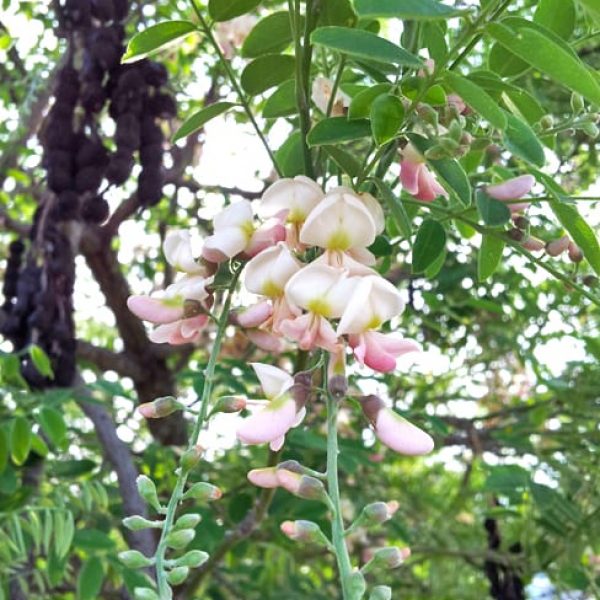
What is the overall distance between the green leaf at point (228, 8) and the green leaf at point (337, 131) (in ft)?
0.42

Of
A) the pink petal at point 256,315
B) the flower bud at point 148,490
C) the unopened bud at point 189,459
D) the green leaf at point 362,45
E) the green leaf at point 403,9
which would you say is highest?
the green leaf at point 403,9

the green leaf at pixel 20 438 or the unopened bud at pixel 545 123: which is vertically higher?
the unopened bud at pixel 545 123

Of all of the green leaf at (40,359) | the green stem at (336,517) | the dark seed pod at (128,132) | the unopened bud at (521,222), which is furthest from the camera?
the green leaf at (40,359)

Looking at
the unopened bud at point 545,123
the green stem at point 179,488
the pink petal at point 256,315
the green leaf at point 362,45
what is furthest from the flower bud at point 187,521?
the unopened bud at point 545,123

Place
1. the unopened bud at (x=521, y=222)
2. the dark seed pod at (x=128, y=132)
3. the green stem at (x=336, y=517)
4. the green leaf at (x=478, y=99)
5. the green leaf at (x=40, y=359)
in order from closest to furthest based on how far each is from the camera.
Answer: the green stem at (x=336, y=517), the green leaf at (x=478, y=99), the unopened bud at (x=521, y=222), the dark seed pod at (x=128, y=132), the green leaf at (x=40, y=359)

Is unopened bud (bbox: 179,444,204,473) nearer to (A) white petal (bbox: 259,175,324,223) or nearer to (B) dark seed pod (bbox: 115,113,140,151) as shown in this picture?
(A) white petal (bbox: 259,175,324,223)

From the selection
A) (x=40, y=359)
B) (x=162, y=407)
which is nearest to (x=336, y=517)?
(x=162, y=407)

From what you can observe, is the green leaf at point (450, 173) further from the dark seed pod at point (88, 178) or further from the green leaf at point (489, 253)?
the dark seed pod at point (88, 178)

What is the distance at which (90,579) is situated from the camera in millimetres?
1191

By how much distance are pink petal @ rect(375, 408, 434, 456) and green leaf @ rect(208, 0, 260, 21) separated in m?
0.30

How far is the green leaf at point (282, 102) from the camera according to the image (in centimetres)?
68

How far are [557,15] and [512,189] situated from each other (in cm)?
14

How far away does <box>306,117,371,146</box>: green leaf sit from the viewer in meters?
0.54

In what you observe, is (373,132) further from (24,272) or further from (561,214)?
(24,272)
